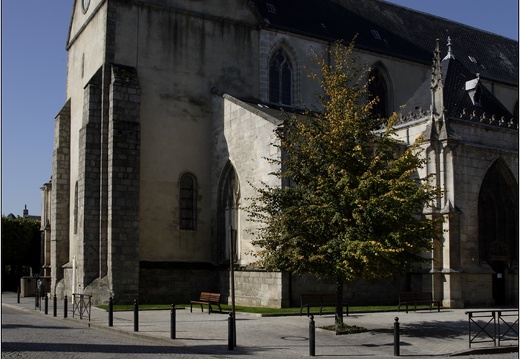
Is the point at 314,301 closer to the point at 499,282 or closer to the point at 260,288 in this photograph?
the point at 260,288

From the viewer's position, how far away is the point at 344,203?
677 inches

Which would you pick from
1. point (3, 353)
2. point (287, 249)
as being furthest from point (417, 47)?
point (3, 353)

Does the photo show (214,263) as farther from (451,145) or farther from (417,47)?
(417,47)

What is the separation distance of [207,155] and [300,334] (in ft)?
47.4

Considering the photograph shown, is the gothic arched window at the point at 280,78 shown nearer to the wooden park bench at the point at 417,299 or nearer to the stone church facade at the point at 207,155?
the stone church facade at the point at 207,155

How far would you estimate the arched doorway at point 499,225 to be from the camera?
2766cm

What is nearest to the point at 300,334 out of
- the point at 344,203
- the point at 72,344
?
the point at 344,203

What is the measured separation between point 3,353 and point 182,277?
15.5 metres

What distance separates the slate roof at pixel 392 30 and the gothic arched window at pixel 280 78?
1418 millimetres

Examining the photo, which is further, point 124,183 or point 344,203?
point 124,183

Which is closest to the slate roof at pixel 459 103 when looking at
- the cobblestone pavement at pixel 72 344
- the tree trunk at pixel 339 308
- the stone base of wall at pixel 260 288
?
the stone base of wall at pixel 260 288

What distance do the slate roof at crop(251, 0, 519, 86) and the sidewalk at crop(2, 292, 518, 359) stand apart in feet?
53.4

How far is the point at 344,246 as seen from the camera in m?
16.8

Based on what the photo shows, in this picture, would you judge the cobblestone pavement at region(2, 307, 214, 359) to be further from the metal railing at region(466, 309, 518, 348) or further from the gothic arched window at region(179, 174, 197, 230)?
the gothic arched window at region(179, 174, 197, 230)
